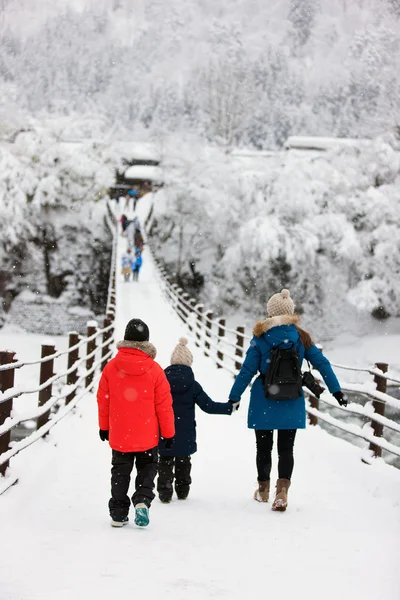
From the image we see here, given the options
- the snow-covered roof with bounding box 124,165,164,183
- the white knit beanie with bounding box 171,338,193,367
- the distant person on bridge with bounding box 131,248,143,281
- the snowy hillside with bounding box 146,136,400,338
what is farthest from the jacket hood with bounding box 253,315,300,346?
the snow-covered roof with bounding box 124,165,164,183

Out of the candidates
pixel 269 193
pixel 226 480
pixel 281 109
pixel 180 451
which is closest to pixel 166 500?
pixel 180 451

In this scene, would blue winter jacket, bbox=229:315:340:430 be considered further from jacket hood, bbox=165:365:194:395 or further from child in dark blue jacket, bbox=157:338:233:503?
jacket hood, bbox=165:365:194:395

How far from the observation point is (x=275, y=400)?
17.3ft

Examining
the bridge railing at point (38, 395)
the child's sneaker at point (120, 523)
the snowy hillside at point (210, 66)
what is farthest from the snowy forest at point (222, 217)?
the child's sneaker at point (120, 523)

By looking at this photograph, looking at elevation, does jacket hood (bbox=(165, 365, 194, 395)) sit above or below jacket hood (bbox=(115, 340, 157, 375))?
below

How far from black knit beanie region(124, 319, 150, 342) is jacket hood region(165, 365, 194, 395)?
737mm

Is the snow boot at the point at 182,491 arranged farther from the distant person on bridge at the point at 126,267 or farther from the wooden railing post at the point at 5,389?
the distant person on bridge at the point at 126,267

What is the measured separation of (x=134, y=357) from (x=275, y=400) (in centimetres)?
118

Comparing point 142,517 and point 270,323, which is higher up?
point 270,323

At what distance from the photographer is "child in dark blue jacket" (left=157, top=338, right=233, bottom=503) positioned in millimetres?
5430

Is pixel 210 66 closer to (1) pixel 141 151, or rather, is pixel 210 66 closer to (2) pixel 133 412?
(1) pixel 141 151

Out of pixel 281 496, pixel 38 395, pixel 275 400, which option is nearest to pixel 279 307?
pixel 275 400

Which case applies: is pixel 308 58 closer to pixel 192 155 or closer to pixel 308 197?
pixel 192 155

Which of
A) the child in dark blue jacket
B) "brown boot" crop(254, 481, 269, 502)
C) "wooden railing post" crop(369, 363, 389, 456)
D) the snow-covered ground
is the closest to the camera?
the snow-covered ground
